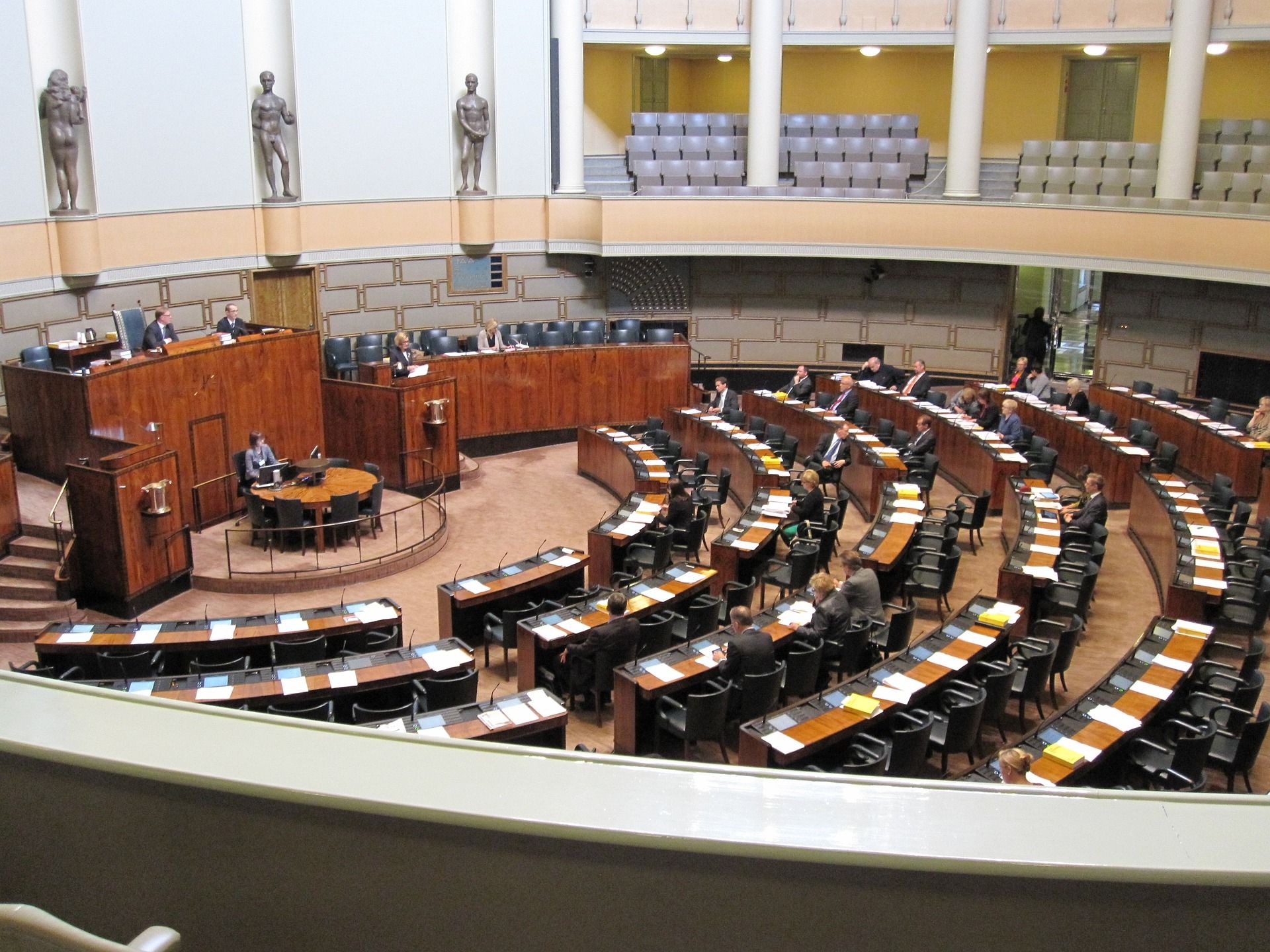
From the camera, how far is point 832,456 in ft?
49.6

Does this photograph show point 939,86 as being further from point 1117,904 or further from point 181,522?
point 1117,904

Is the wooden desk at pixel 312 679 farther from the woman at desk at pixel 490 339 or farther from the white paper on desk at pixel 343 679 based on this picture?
the woman at desk at pixel 490 339

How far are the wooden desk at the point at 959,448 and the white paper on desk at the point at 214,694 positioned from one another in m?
8.65

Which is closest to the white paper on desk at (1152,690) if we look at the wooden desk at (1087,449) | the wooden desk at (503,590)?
the wooden desk at (503,590)

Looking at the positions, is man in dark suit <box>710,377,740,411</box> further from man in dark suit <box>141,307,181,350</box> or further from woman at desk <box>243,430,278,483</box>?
man in dark suit <box>141,307,181,350</box>

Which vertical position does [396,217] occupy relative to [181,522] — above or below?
above

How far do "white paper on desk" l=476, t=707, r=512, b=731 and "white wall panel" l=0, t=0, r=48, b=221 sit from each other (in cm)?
1081

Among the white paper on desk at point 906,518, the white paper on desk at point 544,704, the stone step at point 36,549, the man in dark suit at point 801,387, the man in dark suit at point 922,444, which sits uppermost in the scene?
the man in dark suit at point 801,387

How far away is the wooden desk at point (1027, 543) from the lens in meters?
10.3

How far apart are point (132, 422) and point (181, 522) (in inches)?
72.3

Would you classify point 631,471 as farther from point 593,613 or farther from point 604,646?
point 604,646

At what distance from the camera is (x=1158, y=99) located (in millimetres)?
22000

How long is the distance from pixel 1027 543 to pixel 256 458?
29.1 ft

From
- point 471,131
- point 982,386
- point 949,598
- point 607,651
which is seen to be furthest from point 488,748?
point 471,131
